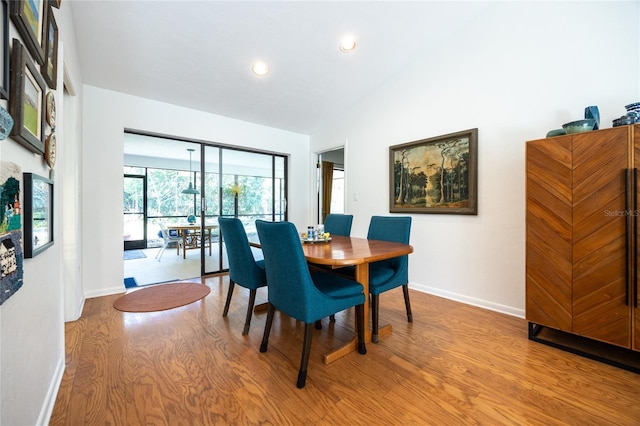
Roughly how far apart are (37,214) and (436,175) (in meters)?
3.32

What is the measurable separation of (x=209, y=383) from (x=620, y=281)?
8.70 feet

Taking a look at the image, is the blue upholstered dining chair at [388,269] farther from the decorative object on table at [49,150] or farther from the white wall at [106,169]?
the white wall at [106,169]

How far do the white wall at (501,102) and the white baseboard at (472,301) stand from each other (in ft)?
0.04

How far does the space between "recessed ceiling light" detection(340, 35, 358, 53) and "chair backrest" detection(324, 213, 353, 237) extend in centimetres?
188

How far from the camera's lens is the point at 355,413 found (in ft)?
4.41

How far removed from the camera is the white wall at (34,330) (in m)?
0.90

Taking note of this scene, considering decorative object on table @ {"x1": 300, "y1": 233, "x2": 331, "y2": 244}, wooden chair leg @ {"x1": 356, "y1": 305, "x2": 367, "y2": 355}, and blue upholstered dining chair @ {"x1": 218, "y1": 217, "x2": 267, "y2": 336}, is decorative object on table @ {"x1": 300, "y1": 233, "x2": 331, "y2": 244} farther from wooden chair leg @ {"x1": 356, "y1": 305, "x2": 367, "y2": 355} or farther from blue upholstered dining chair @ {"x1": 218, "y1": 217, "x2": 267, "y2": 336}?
wooden chair leg @ {"x1": 356, "y1": 305, "x2": 367, "y2": 355}

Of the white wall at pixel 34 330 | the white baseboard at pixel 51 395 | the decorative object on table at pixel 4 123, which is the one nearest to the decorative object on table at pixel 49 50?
the white wall at pixel 34 330

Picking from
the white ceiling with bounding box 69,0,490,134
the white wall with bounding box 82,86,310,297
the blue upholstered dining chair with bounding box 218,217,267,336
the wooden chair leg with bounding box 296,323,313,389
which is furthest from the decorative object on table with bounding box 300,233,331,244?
the white wall with bounding box 82,86,310,297

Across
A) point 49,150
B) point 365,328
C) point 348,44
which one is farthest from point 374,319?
point 348,44

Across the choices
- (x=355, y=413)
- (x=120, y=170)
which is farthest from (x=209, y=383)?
(x=120, y=170)

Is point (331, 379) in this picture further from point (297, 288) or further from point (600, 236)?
point (600, 236)

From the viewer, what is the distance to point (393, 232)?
2.54 metres

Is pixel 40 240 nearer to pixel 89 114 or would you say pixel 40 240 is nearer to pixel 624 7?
pixel 89 114
